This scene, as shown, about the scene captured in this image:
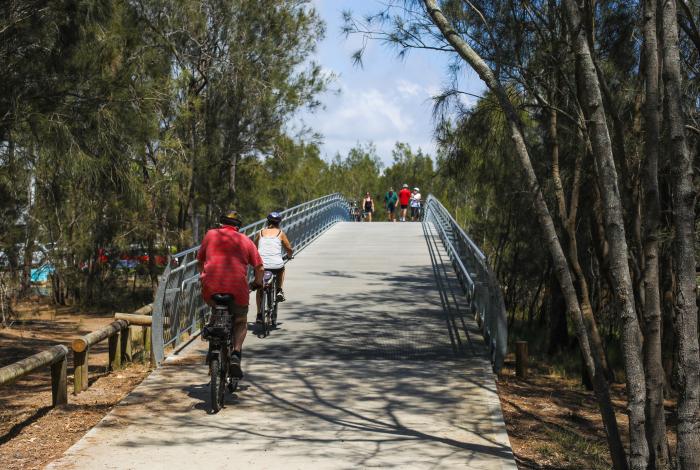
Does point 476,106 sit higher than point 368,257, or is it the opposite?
point 476,106

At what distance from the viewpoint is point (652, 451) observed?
6547 mm

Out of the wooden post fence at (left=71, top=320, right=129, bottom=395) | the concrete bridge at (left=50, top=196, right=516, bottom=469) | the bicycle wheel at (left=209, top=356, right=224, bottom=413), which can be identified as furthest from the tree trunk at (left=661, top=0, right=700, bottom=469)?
the wooden post fence at (left=71, top=320, right=129, bottom=395)

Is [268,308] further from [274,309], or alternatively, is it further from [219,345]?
[219,345]

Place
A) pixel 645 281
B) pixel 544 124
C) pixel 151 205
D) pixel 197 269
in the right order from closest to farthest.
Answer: pixel 645 281
pixel 197 269
pixel 544 124
pixel 151 205

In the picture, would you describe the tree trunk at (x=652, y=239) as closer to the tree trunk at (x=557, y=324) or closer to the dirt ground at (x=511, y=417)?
the dirt ground at (x=511, y=417)

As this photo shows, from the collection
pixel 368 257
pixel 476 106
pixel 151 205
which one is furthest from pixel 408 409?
pixel 151 205

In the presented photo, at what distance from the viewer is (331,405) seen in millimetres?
8680

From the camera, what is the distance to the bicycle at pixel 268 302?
1209 cm

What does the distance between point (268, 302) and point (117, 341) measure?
6.62 feet

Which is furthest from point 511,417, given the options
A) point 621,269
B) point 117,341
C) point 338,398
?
point 117,341

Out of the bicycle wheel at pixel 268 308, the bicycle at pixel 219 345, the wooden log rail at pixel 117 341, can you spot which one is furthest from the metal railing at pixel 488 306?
the wooden log rail at pixel 117 341

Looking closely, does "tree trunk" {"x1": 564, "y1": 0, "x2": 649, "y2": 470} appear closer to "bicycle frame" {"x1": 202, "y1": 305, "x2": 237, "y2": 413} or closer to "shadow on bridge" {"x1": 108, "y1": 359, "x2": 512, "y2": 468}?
"shadow on bridge" {"x1": 108, "y1": 359, "x2": 512, "y2": 468}

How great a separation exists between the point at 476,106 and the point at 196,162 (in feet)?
46.7

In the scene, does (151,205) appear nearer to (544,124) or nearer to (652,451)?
(544,124)
